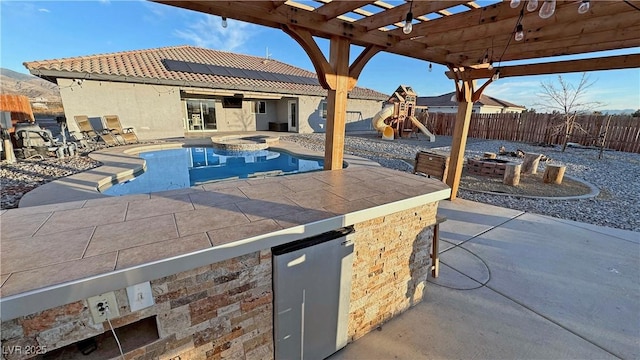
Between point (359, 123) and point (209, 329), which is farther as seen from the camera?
point (359, 123)

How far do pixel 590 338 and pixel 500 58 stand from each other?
168 inches

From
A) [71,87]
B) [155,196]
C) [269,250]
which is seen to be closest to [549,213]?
[269,250]

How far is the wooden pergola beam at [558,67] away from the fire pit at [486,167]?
2.92 meters

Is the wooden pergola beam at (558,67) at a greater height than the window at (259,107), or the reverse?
the wooden pergola beam at (558,67)

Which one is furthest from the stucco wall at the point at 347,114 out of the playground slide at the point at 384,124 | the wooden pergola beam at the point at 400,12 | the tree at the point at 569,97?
the wooden pergola beam at the point at 400,12

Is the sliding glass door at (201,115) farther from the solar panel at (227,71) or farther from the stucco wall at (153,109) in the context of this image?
the solar panel at (227,71)

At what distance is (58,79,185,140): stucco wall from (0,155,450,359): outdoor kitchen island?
41.1ft

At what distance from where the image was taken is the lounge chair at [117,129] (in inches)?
425

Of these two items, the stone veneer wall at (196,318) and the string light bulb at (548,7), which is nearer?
the stone veneer wall at (196,318)

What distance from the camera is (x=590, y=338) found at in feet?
7.64

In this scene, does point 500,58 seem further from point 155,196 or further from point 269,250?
point 155,196

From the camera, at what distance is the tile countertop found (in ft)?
3.67

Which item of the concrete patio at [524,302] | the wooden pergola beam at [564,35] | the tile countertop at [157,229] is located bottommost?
the concrete patio at [524,302]

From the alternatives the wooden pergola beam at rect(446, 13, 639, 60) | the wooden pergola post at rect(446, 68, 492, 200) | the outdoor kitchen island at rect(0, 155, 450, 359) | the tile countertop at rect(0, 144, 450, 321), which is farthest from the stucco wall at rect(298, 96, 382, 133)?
the outdoor kitchen island at rect(0, 155, 450, 359)
